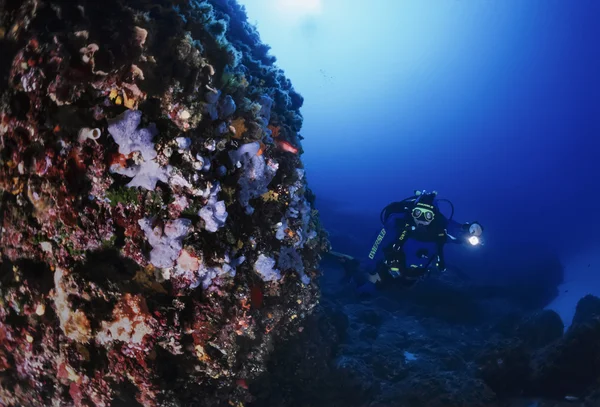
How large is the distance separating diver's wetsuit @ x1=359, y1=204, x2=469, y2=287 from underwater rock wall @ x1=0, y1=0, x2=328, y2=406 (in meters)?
6.89

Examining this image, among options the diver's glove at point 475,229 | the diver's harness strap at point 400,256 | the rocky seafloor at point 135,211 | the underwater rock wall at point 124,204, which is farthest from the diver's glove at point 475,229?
the underwater rock wall at point 124,204

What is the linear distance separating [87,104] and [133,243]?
1219 millimetres

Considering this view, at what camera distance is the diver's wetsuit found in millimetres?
9461

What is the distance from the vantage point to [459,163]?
93.6 meters

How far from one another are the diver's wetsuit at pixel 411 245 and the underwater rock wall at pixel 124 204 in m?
6.89

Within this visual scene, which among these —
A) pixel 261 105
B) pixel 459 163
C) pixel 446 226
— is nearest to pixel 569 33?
pixel 459 163

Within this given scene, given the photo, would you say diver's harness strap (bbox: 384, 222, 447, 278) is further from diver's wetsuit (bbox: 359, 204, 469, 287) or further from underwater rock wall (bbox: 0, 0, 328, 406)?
underwater rock wall (bbox: 0, 0, 328, 406)

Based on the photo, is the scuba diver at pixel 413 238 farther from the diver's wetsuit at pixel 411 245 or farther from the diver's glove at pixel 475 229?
the diver's glove at pixel 475 229

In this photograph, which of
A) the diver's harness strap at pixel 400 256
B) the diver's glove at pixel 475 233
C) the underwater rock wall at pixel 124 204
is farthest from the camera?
the diver's harness strap at pixel 400 256

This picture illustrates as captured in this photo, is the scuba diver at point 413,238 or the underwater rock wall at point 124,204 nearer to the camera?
the underwater rock wall at point 124,204

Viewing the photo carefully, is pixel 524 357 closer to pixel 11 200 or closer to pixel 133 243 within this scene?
pixel 133 243

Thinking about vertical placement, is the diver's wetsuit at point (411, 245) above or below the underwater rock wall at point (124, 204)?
above

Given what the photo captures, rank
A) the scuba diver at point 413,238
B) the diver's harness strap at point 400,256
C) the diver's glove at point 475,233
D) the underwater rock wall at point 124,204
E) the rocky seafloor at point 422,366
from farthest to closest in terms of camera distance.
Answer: the diver's harness strap at point 400,256
the scuba diver at point 413,238
the diver's glove at point 475,233
the rocky seafloor at point 422,366
the underwater rock wall at point 124,204

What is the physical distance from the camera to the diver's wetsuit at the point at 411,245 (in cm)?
946
